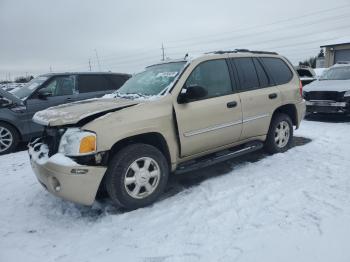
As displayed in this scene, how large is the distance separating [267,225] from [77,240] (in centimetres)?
198

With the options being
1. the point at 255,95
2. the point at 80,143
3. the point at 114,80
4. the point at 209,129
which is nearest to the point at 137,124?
the point at 80,143

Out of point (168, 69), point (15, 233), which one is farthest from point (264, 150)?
point (15, 233)

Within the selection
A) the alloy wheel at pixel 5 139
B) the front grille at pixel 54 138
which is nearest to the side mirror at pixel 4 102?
the alloy wheel at pixel 5 139

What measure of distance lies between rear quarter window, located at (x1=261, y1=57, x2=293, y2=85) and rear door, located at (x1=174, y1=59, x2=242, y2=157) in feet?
3.84

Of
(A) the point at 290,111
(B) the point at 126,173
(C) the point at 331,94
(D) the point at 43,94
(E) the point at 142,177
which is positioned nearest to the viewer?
(B) the point at 126,173

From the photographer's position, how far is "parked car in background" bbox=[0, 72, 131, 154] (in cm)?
705

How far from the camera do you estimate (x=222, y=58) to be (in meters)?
4.91

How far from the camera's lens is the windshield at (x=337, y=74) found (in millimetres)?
10023

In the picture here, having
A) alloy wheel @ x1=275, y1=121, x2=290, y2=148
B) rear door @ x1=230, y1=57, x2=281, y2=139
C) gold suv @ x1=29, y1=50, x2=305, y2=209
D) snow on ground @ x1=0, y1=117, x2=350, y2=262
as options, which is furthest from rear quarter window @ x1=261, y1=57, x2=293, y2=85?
snow on ground @ x1=0, y1=117, x2=350, y2=262

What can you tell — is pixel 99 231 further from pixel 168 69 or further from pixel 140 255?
pixel 168 69

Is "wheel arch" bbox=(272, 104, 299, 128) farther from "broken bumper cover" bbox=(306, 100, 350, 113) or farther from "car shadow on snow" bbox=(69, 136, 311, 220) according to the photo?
"broken bumper cover" bbox=(306, 100, 350, 113)

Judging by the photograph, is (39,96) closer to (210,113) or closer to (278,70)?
(210,113)

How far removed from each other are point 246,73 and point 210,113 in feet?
3.94

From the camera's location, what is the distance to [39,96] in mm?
7516
